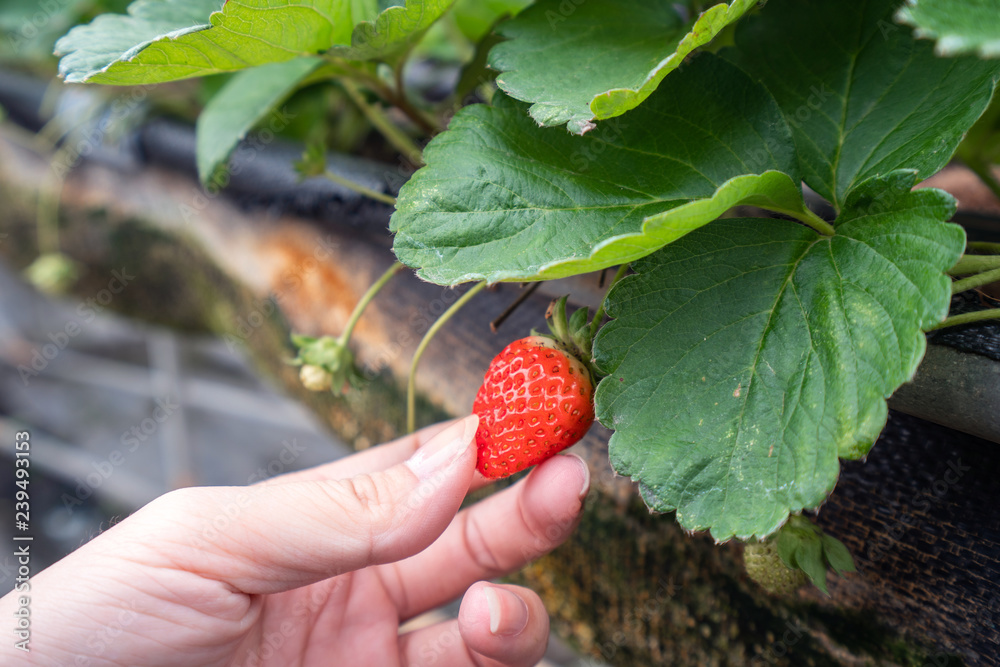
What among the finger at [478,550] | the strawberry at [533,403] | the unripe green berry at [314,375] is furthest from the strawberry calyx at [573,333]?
the unripe green berry at [314,375]

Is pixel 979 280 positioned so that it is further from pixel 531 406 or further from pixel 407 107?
pixel 407 107

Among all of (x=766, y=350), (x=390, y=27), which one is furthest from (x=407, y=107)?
(x=766, y=350)

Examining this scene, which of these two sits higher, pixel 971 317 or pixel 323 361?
pixel 971 317

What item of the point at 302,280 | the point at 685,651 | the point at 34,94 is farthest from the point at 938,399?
the point at 34,94

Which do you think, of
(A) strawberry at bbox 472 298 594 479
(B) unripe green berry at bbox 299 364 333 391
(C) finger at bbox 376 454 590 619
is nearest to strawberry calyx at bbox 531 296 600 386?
(A) strawberry at bbox 472 298 594 479

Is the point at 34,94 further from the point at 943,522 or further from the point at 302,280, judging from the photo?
the point at 943,522
